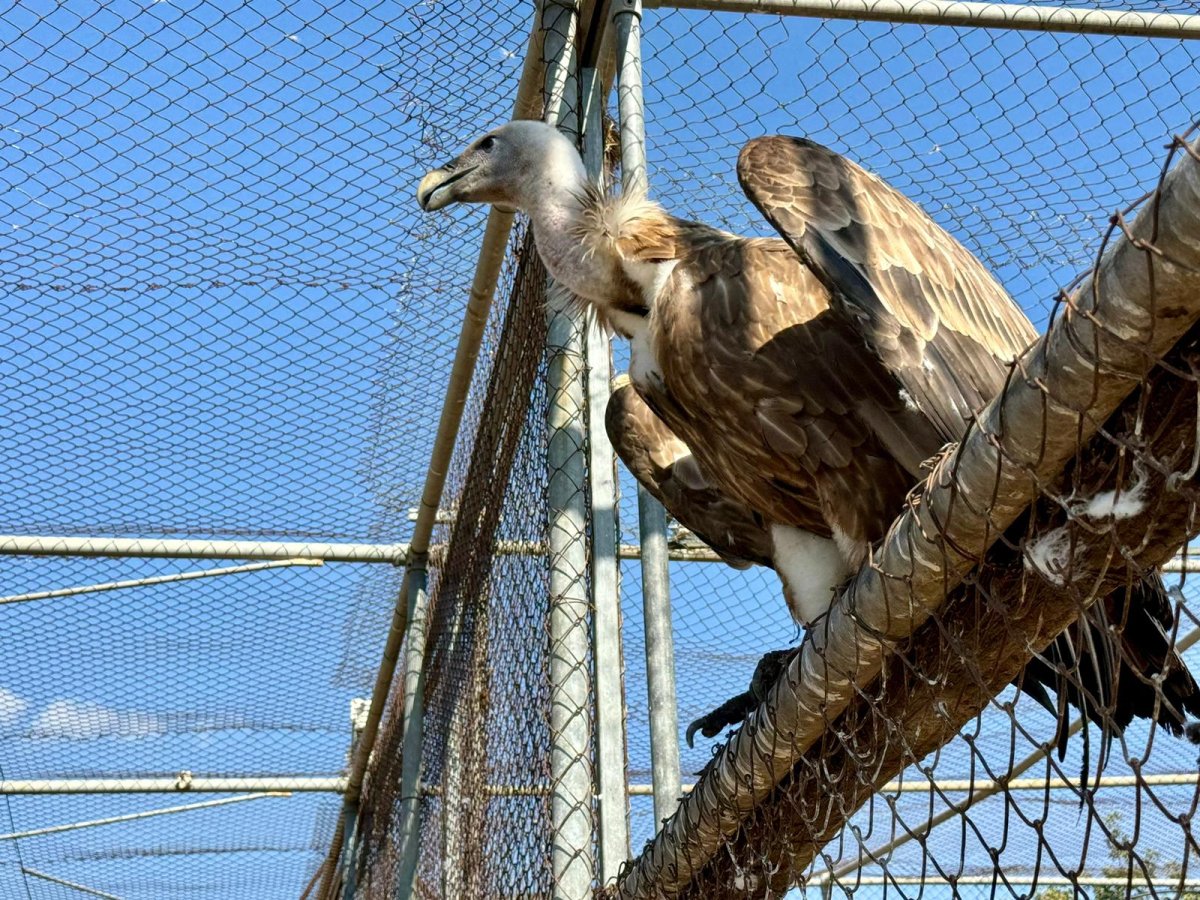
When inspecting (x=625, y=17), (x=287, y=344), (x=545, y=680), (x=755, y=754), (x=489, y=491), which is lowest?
(x=755, y=754)

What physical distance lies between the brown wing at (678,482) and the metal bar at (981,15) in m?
1.06

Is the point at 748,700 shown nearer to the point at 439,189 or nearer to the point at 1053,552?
the point at 439,189

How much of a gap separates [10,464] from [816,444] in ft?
12.4

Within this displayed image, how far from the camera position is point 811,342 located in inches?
91.7

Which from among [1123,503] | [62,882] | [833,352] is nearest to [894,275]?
[833,352]

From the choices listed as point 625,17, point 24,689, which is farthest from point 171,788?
point 625,17

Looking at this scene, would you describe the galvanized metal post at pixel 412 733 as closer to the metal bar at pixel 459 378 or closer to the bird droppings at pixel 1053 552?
the metal bar at pixel 459 378

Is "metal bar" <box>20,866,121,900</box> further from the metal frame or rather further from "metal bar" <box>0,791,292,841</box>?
the metal frame

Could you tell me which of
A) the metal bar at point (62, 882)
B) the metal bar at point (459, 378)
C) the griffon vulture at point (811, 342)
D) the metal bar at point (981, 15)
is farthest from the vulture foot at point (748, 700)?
the metal bar at point (62, 882)

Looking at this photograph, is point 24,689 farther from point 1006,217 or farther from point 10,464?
point 1006,217

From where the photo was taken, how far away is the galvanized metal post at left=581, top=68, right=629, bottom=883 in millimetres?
2605

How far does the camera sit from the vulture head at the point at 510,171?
292 cm

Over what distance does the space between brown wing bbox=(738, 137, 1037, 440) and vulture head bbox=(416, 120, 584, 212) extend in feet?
2.03

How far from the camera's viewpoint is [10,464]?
514 cm
